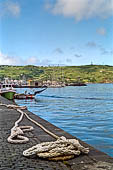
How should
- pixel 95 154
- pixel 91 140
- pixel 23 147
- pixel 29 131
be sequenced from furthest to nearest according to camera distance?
pixel 91 140
pixel 29 131
pixel 23 147
pixel 95 154

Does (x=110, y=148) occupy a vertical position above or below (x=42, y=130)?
below

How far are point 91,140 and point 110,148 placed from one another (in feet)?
5.55

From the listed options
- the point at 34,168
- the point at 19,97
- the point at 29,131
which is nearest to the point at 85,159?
the point at 34,168

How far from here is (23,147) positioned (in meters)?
7.51

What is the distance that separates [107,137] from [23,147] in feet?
21.2

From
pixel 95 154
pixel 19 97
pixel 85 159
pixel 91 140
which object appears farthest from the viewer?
pixel 19 97

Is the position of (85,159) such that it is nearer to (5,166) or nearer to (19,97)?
(5,166)

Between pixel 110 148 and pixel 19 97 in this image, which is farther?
pixel 19 97

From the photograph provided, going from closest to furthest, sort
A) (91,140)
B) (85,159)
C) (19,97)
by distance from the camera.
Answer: (85,159)
(91,140)
(19,97)

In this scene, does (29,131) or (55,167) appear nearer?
(55,167)

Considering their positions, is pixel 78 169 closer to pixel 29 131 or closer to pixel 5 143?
pixel 5 143

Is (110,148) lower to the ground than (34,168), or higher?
lower

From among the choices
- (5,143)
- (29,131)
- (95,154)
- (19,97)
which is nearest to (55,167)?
(95,154)

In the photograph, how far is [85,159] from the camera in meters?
6.44
